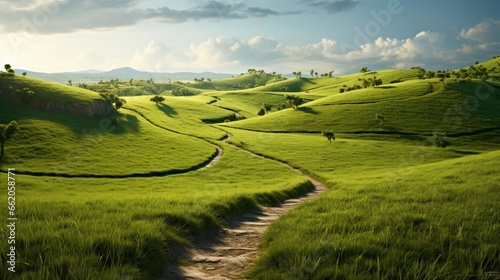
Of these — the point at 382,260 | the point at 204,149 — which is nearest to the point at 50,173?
the point at 204,149

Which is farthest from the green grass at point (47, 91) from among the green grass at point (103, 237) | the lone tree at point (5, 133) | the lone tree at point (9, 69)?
the green grass at point (103, 237)

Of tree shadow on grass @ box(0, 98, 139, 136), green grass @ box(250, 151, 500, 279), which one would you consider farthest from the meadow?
tree shadow on grass @ box(0, 98, 139, 136)

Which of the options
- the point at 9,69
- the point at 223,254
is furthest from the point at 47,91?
the point at 223,254

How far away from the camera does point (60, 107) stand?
85.6 m

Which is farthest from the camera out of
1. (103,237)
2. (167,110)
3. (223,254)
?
(167,110)

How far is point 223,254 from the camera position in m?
10.6

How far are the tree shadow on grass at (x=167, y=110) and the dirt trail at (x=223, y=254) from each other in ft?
389

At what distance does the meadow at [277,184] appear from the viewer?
7.18m

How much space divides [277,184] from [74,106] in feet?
221

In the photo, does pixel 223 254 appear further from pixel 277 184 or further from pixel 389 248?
pixel 277 184

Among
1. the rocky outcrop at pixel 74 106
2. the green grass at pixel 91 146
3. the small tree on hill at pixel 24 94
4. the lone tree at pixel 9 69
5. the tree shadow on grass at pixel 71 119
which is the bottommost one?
the green grass at pixel 91 146

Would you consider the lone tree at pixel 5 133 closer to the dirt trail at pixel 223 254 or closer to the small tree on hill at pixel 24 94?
the small tree on hill at pixel 24 94

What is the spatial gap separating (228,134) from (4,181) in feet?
219

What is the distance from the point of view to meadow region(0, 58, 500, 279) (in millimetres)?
7180
